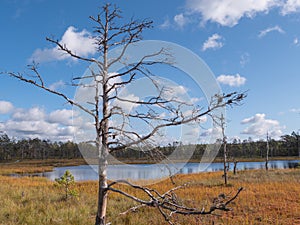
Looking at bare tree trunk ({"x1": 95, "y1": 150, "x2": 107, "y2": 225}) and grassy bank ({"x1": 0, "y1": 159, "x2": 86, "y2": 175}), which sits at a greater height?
bare tree trunk ({"x1": 95, "y1": 150, "x2": 107, "y2": 225})

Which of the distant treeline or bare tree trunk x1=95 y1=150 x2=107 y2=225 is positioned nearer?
bare tree trunk x1=95 y1=150 x2=107 y2=225

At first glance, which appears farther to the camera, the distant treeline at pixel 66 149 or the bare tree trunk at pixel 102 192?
the distant treeline at pixel 66 149

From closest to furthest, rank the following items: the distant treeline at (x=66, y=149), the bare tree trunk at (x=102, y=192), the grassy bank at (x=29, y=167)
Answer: the bare tree trunk at (x=102, y=192), the grassy bank at (x=29, y=167), the distant treeline at (x=66, y=149)

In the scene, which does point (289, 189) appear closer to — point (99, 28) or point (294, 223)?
point (294, 223)

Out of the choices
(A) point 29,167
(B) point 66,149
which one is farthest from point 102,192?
(B) point 66,149

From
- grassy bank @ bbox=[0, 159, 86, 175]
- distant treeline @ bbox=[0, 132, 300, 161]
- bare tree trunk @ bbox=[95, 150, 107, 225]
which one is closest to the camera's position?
bare tree trunk @ bbox=[95, 150, 107, 225]

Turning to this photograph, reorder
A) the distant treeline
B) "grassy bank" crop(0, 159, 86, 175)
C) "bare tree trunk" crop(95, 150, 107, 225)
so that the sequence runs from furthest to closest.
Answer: the distant treeline < "grassy bank" crop(0, 159, 86, 175) < "bare tree trunk" crop(95, 150, 107, 225)

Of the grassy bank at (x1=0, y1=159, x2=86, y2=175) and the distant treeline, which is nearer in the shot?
the grassy bank at (x1=0, y1=159, x2=86, y2=175)

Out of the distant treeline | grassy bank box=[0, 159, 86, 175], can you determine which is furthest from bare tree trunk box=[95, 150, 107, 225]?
the distant treeline

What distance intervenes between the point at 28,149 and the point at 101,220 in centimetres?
12764

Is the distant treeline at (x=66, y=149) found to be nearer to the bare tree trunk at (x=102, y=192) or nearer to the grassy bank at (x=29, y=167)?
the grassy bank at (x=29, y=167)

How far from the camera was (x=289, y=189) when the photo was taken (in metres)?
15.6

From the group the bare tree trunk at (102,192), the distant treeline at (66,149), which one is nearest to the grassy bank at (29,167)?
the distant treeline at (66,149)

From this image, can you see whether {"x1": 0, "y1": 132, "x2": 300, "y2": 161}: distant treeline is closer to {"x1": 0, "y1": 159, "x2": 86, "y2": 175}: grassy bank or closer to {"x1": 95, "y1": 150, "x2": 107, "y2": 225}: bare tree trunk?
{"x1": 0, "y1": 159, "x2": 86, "y2": 175}: grassy bank
